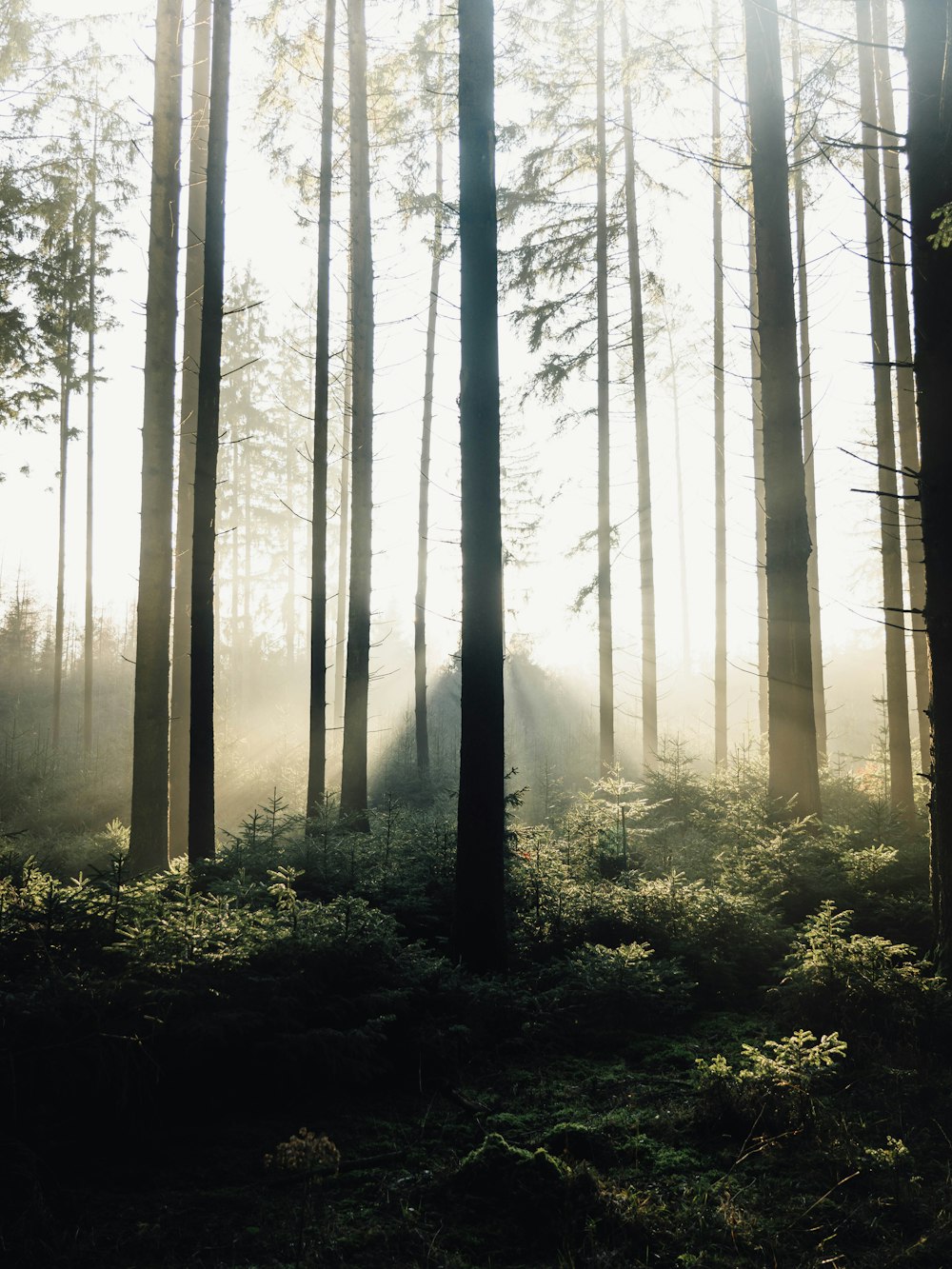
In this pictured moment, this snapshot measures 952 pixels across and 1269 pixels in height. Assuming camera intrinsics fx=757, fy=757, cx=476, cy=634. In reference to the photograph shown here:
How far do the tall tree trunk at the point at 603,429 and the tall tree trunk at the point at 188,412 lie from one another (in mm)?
7713

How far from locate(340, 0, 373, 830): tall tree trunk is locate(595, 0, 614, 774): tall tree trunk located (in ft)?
15.7

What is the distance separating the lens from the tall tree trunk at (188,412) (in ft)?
37.8

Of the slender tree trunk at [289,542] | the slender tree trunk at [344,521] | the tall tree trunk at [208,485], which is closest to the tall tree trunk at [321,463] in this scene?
the slender tree trunk at [344,521]

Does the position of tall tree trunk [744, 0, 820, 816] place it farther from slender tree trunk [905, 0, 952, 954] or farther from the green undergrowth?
slender tree trunk [905, 0, 952, 954]

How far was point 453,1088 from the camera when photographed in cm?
434

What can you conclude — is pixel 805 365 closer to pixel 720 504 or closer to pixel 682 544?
pixel 720 504

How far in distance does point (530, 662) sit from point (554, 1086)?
84.6 ft

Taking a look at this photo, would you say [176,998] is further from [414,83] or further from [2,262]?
[414,83]

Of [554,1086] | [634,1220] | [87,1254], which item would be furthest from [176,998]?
[634,1220]

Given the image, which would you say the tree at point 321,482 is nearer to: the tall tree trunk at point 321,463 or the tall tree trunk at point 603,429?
the tall tree trunk at point 321,463

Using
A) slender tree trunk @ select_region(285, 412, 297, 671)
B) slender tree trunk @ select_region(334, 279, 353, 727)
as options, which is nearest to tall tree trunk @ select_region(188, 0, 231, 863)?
slender tree trunk @ select_region(334, 279, 353, 727)

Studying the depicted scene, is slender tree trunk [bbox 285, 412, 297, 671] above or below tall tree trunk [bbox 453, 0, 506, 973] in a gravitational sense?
above

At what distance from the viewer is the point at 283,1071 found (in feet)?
13.6

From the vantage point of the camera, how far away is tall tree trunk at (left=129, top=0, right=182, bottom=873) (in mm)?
10055
